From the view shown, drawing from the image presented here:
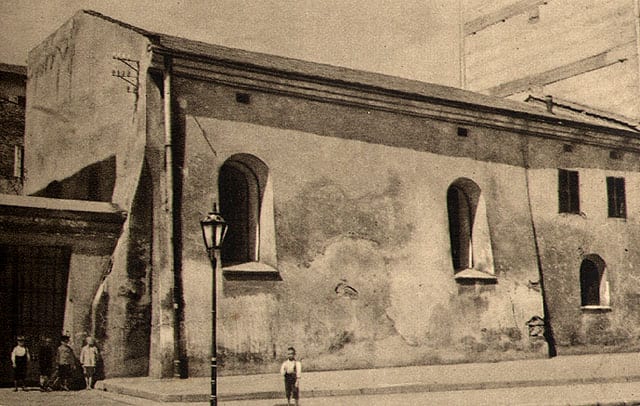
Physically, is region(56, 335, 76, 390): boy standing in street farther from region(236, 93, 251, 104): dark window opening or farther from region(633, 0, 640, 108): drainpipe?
region(633, 0, 640, 108): drainpipe

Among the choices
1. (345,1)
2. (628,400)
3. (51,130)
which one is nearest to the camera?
(628,400)

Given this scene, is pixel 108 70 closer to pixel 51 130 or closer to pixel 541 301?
pixel 51 130

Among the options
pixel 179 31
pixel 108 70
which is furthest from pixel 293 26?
pixel 108 70

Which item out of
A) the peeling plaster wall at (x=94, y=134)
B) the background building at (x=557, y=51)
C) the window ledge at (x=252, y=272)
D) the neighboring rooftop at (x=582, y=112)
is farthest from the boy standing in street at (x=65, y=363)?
the background building at (x=557, y=51)

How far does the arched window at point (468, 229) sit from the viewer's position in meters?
21.8

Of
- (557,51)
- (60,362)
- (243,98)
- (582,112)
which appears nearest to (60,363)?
(60,362)

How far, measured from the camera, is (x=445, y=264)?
823 inches

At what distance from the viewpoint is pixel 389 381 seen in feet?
52.5

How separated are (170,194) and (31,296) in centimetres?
341

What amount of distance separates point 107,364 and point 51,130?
313 inches

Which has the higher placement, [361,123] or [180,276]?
[361,123]

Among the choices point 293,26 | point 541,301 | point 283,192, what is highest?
point 293,26

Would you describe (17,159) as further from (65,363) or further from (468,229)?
(468,229)

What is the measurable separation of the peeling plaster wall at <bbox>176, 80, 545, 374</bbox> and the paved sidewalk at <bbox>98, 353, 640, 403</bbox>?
3.03ft
